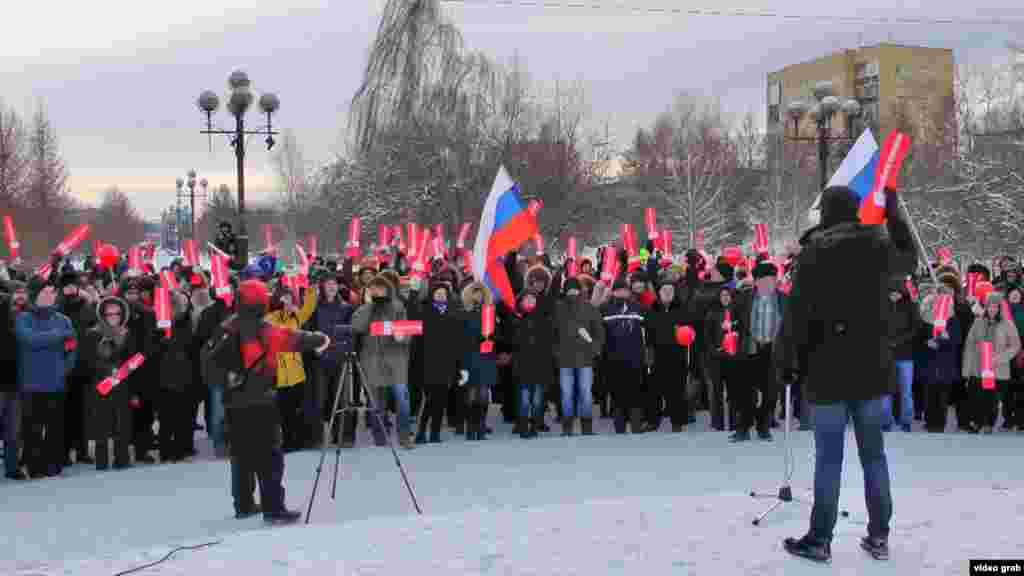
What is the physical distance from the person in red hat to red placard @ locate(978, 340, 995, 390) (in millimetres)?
8172

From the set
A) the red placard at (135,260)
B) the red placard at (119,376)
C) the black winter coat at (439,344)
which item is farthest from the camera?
the red placard at (135,260)

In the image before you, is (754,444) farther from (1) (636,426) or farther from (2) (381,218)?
(2) (381,218)

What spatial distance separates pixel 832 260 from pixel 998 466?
5.59 meters

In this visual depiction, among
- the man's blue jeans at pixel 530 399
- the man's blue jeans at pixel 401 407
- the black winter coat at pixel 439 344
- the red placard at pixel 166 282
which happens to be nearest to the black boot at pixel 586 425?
the man's blue jeans at pixel 530 399

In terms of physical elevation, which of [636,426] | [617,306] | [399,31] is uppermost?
[399,31]

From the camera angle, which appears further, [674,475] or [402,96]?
[402,96]

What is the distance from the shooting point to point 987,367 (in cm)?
1280

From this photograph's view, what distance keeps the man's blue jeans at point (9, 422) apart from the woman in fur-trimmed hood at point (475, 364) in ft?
A: 15.5

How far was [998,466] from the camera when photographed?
10.5m

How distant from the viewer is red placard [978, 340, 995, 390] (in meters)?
12.8

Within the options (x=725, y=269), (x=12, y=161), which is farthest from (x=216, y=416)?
(x=12, y=161)

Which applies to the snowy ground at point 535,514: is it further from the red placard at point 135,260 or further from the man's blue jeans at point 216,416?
the red placard at point 135,260

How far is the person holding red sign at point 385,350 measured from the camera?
12.0 meters

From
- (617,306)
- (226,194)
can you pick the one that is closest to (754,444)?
(617,306)
